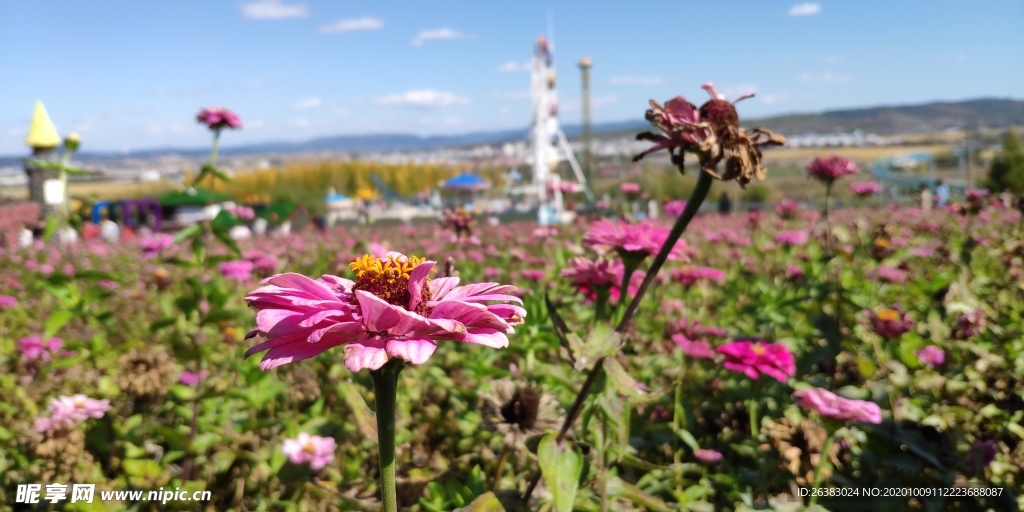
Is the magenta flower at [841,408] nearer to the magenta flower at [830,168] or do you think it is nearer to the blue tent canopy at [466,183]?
the magenta flower at [830,168]

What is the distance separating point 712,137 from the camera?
3.53 ft

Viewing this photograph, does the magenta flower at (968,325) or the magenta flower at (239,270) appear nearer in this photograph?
the magenta flower at (968,325)

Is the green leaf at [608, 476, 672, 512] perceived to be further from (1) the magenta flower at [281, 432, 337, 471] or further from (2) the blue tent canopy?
(2) the blue tent canopy

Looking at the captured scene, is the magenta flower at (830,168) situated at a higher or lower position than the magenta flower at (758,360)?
higher

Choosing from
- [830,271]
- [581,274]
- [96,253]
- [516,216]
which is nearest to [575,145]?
[516,216]

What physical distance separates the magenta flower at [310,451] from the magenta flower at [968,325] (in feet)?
8.48

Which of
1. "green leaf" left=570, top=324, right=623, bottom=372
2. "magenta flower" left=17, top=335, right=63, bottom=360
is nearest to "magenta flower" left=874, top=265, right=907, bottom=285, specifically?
"green leaf" left=570, top=324, right=623, bottom=372

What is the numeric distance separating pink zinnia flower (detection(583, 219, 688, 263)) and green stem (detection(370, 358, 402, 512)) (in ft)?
2.40

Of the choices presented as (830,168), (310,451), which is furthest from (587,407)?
(830,168)

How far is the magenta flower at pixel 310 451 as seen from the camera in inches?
78.1

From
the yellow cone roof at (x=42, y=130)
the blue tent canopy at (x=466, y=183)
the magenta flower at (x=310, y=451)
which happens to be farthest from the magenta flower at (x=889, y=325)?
the blue tent canopy at (x=466, y=183)

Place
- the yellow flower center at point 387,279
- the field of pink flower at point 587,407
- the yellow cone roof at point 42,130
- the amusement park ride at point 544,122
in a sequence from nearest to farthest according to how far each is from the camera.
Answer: the yellow flower center at point 387,279
the field of pink flower at point 587,407
the yellow cone roof at point 42,130
the amusement park ride at point 544,122

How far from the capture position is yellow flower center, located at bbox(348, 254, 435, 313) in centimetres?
88

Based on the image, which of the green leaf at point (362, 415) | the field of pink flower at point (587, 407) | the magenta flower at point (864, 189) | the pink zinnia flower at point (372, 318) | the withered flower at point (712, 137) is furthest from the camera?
the magenta flower at point (864, 189)
